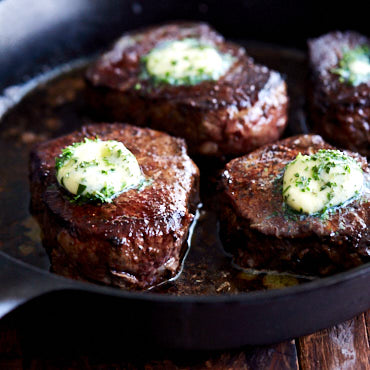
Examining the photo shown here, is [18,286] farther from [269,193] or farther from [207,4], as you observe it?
[207,4]

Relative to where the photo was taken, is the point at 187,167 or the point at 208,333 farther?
the point at 187,167

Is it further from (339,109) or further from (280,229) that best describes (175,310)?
(339,109)

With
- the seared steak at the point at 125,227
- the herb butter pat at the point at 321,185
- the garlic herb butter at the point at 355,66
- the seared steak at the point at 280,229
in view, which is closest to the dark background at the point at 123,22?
the garlic herb butter at the point at 355,66

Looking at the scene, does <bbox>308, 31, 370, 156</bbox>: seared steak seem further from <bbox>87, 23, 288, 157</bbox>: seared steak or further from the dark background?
the dark background

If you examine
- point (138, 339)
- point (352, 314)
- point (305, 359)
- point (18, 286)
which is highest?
point (18, 286)

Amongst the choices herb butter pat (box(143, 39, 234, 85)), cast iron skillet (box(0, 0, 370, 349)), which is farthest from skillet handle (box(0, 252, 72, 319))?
herb butter pat (box(143, 39, 234, 85))

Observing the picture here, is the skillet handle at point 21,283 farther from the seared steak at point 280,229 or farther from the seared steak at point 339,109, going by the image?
the seared steak at point 339,109

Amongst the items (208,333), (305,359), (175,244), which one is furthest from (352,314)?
(175,244)
